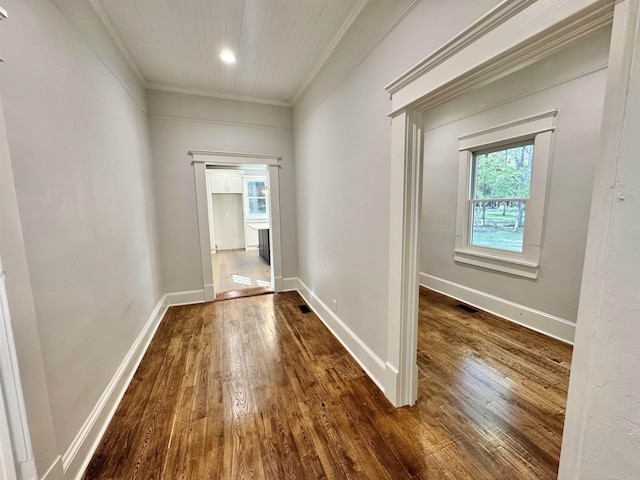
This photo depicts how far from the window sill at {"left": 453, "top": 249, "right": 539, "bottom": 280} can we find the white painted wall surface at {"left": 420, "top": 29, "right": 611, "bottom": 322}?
0.06 m

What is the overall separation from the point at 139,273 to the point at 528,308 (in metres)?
3.97

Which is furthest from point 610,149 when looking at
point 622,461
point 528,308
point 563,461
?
point 528,308

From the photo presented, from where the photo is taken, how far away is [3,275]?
3.06ft

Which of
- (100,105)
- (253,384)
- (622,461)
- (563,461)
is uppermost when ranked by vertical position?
(100,105)

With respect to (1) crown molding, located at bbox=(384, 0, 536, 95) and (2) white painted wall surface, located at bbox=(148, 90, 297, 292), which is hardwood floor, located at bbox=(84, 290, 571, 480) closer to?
(2) white painted wall surface, located at bbox=(148, 90, 297, 292)

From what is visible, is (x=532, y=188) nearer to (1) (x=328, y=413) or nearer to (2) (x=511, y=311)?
(2) (x=511, y=311)

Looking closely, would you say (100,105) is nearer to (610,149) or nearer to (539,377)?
(610,149)

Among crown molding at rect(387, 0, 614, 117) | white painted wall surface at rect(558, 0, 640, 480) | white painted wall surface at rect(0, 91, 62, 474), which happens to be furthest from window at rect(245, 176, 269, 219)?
white painted wall surface at rect(558, 0, 640, 480)

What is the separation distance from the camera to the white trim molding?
2.88 feet

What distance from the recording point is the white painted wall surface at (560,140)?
222 centimetres

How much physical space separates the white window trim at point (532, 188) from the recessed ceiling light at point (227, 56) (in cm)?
283

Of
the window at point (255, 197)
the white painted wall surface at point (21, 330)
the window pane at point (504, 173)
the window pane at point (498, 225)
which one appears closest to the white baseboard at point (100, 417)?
the white painted wall surface at point (21, 330)

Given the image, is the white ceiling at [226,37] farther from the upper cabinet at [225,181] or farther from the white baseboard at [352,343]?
the upper cabinet at [225,181]

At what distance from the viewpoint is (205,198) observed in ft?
11.6
